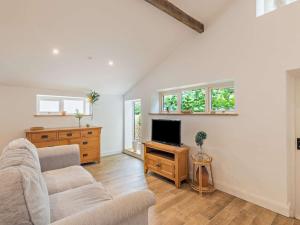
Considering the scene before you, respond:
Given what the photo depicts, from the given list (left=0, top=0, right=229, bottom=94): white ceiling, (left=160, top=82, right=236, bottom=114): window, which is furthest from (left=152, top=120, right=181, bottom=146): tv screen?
(left=0, top=0, right=229, bottom=94): white ceiling

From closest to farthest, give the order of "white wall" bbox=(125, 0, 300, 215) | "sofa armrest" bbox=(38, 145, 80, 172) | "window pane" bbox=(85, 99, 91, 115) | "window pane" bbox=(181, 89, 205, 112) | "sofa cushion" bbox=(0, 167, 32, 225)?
"sofa cushion" bbox=(0, 167, 32, 225) → "white wall" bbox=(125, 0, 300, 215) → "sofa armrest" bbox=(38, 145, 80, 172) → "window pane" bbox=(181, 89, 205, 112) → "window pane" bbox=(85, 99, 91, 115)

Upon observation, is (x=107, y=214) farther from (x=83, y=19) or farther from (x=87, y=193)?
(x=83, y=19)

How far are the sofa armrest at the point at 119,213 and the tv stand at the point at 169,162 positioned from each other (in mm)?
1649

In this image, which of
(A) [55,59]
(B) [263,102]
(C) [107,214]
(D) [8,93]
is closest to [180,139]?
(B) [263,102]

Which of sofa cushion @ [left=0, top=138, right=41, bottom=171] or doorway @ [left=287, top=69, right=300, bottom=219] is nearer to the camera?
sofa cushion @ [left=0, top=138, right=41, bottom=171]

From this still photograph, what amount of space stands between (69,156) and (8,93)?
2235 mm

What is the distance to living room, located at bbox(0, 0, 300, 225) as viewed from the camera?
5.56ft

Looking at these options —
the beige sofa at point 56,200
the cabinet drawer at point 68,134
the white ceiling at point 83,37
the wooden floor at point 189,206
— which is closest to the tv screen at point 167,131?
the wooden floor at point 189,206

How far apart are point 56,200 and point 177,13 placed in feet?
9.28

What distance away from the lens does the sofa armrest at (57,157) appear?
7.25ft

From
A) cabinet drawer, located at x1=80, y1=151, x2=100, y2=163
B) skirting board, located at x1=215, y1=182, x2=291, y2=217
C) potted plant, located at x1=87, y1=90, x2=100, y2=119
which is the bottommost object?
skirting board, located at x1=215, y1=182, x2=291, y2=217

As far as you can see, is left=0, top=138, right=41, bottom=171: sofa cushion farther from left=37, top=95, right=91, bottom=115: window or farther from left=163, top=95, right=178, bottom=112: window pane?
left=163, top=95, right=178, bottom=112: window pane

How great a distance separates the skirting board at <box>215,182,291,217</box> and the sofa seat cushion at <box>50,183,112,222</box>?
193 centimetres

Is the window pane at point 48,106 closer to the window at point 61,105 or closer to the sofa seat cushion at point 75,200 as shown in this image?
the window at point 61,105
